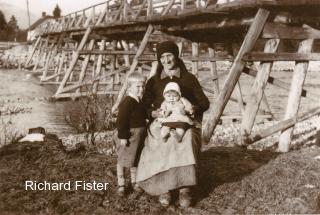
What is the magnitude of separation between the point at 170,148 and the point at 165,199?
51 cm

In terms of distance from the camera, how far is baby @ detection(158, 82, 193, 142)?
4086 millimetres

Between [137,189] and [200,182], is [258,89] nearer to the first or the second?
[200,182]

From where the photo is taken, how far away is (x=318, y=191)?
461cm

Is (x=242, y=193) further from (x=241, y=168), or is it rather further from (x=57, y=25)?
(x=57, y=25)

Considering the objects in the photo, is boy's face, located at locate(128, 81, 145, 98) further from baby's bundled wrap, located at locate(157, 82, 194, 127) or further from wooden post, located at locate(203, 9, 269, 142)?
wooden post, located at locate(203, 9, 269, 142)

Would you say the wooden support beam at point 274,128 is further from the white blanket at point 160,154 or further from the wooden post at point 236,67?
the white blanket at point 160,154

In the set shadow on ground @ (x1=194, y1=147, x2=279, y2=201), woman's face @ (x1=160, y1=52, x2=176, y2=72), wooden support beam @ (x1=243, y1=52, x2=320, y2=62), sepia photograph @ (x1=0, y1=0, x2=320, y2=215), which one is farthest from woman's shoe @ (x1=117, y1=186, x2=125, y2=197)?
wooden support beam @ (x1=243, y1=52, x2=320, y2=62)

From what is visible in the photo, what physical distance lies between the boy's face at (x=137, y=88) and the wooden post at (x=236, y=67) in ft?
7.66

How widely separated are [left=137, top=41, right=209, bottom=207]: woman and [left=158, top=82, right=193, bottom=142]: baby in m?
0.08

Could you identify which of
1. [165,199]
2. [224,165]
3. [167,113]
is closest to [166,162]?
[165,199]

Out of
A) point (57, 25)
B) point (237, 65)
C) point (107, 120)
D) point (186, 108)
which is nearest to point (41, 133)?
point (107, 120)

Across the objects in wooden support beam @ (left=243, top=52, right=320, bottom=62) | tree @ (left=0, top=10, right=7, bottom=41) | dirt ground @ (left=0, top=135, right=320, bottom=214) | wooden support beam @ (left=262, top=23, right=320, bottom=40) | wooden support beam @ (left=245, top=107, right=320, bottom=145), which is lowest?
dirt ground @ (left=0, top=135, right=320, bottom=214)

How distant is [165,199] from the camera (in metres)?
4.24

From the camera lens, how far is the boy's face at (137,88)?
4.27 meters
